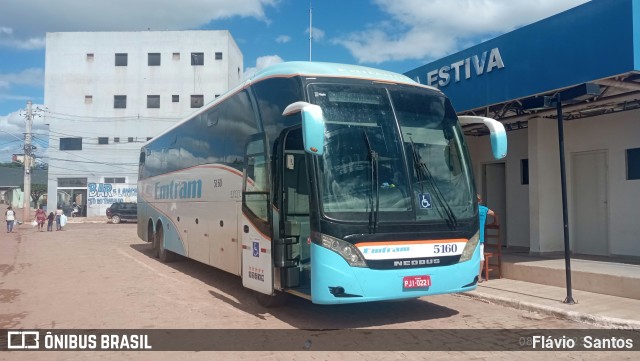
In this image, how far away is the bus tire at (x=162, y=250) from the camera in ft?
48.9

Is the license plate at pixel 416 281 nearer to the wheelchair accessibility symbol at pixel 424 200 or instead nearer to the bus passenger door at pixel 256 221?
the wheelchair accessibility symbol at pixel 424 200

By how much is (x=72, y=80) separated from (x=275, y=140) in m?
46.7

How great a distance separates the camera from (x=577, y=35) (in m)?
9.04

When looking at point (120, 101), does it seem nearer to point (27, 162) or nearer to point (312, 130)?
point (27, 162)

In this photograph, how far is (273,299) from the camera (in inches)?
322

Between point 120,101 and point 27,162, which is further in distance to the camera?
point 120,101

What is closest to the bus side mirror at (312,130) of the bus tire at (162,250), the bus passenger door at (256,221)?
the bus passenger door at (256,221)

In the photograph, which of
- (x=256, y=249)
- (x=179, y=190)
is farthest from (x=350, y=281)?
(x=179, y=190)

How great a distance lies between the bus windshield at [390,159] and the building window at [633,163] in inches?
225

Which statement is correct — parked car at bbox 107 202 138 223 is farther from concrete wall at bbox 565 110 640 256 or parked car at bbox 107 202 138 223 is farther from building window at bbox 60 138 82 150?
concrete wall at bbox 565 110 640 256

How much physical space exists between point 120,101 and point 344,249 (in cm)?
4669

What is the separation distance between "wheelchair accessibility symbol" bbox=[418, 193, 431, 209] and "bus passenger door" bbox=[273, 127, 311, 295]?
156cm

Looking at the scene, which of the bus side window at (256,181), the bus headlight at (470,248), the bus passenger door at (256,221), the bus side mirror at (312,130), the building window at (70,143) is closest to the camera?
the bus side mirror at (312,130)

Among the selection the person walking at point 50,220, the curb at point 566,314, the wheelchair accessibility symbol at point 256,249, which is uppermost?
the wheelchair accessibility symbol at point 256,249
